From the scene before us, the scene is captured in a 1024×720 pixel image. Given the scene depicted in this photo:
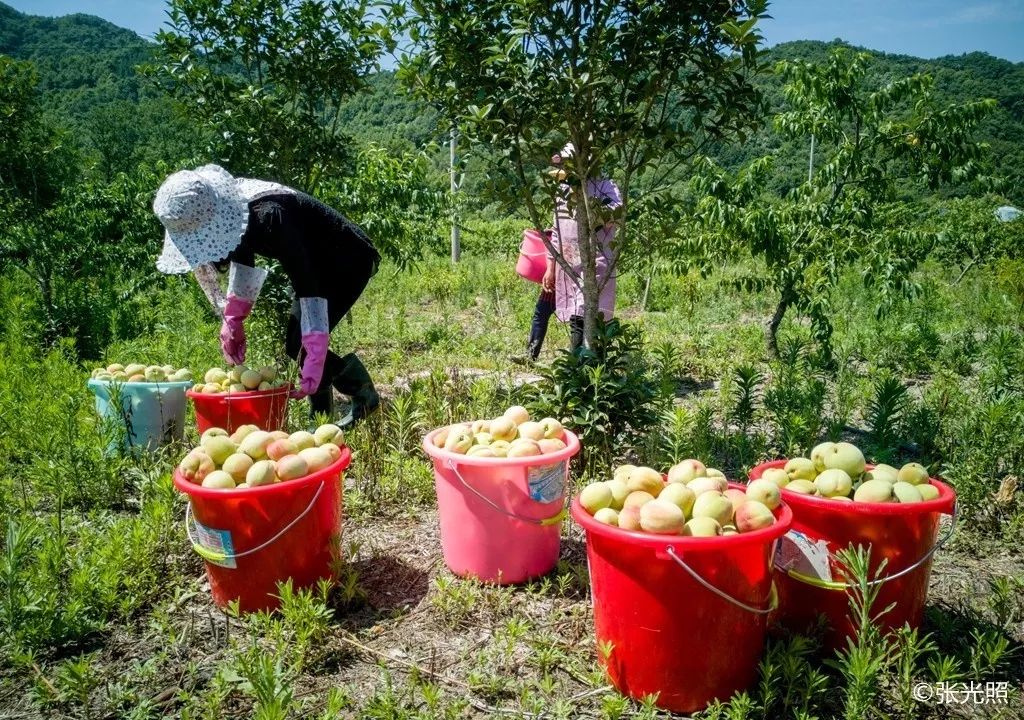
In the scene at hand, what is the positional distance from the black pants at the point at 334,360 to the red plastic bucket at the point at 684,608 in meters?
2.47

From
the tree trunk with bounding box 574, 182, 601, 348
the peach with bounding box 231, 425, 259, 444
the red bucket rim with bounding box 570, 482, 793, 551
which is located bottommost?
the peach with bounding box 231, 425, 259, 444

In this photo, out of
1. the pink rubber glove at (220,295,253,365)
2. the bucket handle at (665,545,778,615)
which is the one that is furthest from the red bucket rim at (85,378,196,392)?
the bucket handle at (665,545,778,615)

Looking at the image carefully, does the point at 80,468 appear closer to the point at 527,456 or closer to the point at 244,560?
the point at 244,560

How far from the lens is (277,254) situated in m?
3.51

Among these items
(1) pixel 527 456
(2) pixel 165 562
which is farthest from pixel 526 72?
(2) pixel 165 562

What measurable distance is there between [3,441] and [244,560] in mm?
2463

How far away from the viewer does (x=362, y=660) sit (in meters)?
2.14

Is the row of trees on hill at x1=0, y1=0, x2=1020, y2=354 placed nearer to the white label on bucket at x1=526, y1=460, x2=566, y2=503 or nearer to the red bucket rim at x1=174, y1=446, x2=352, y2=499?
the white label on bucket at x1=526, y1=460, x2=566, y2=503

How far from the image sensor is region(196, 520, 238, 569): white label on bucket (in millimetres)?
2268

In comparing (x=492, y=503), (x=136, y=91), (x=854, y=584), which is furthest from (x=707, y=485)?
(x=136, y=91)

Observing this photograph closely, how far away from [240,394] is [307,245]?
891mm

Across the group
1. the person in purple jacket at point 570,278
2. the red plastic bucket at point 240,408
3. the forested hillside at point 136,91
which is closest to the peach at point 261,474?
the red plastic bucket at point 240,408

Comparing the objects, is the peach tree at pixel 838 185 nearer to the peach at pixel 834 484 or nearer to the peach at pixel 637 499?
the peach at pixel 834 484

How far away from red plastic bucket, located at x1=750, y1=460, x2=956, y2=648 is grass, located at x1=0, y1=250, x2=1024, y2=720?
104 mm
